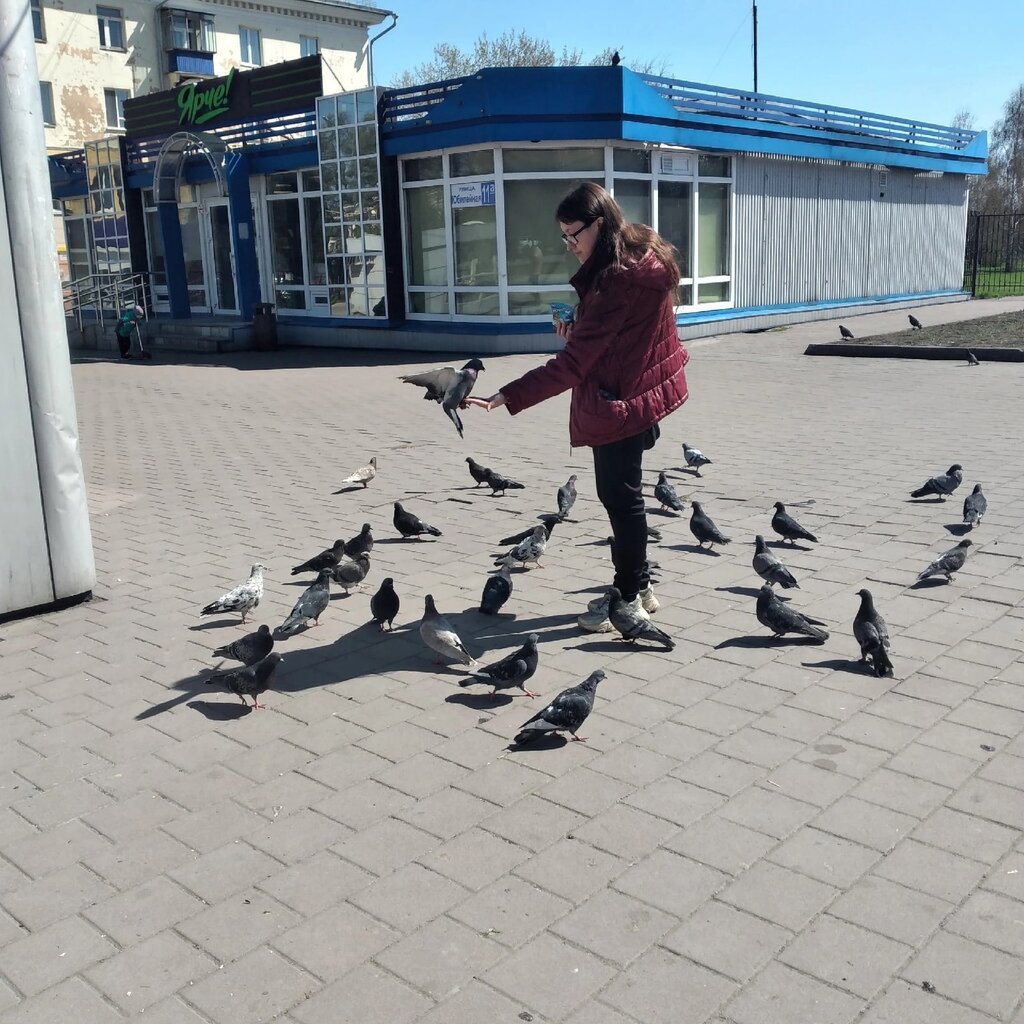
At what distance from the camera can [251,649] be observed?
5180mm

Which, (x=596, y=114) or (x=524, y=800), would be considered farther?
(x=596, y=114)

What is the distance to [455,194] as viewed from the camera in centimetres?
2120

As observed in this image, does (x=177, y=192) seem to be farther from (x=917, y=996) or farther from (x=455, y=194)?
(x=917, y=996)

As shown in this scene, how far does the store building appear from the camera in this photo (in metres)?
20.6

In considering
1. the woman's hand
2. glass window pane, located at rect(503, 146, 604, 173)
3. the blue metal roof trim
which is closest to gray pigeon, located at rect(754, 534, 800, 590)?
the woman's hand

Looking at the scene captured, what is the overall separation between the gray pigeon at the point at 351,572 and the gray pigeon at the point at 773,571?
2.49m

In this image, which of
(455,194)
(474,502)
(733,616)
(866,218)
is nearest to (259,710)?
(733,616)

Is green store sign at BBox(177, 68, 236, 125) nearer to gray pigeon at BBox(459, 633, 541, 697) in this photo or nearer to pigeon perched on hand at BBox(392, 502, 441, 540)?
pigeon perched on hand at BBox(392, 502, 441, 540)

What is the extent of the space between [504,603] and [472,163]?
16.6m

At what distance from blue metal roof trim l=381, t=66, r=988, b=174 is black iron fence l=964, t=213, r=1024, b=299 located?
10.5m

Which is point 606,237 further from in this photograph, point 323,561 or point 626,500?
point 323,561

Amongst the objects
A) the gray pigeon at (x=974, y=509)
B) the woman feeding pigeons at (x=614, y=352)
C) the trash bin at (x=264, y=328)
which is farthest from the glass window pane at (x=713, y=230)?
the woman feeding pigeons at (x=614, y=352)

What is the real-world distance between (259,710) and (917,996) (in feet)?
10.3

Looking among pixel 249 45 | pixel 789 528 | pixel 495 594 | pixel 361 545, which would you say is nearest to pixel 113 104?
pixel 249 45
